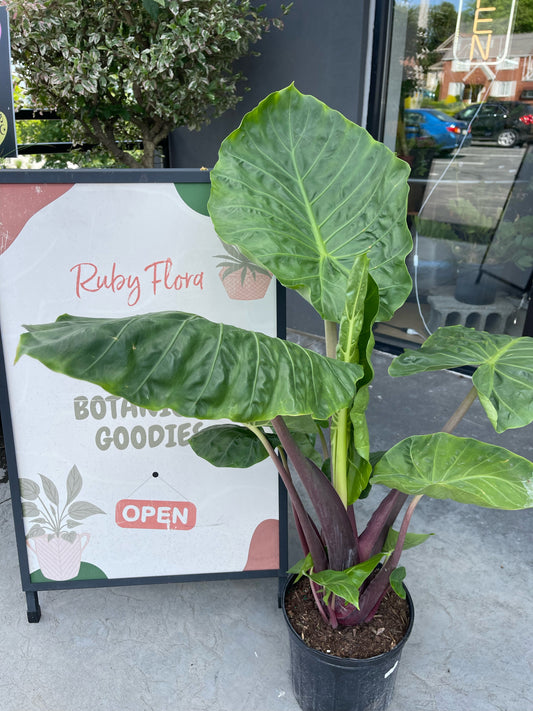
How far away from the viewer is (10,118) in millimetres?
1900

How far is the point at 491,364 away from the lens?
1557 mm

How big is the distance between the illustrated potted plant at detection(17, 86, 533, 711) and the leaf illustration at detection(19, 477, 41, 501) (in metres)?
0.59

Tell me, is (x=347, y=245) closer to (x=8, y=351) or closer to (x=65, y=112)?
(x=8, y=351)

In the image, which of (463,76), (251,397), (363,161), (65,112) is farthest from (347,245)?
(65,112)

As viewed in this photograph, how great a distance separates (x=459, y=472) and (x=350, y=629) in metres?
0.63

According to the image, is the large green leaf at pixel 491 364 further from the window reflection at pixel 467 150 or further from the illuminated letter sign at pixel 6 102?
the window reflection at pixel 467 150

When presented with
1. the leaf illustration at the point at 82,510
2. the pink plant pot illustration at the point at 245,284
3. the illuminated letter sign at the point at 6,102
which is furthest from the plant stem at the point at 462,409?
the illuminated letter sign at the point at 6,102

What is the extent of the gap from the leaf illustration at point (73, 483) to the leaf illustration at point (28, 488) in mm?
96

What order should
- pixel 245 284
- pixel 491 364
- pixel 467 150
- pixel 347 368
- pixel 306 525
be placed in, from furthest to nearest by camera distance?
pixel 467 150, pixel 245 284, pixel 306 525, pixel 491 364, pixel 347 368

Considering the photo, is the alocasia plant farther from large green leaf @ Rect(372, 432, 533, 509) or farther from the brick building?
the brick building

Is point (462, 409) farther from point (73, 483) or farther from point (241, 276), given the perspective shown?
point (73, 483)

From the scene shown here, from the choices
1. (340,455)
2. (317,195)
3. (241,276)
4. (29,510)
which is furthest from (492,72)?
(29,510)

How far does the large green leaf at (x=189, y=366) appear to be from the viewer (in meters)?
1.04

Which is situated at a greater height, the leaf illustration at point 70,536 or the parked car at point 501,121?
the parked car at point 501,121
